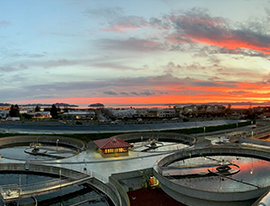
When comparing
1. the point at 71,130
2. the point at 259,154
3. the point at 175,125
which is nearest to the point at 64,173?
the point at 259,154

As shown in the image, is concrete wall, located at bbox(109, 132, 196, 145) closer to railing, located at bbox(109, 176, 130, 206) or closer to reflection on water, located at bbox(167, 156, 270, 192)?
reflection on water, located at bbox(167, 156, 270, 192)

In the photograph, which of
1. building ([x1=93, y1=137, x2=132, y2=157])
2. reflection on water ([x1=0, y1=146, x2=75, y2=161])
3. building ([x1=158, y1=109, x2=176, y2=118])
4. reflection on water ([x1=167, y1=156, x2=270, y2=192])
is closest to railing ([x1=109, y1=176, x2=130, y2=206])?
reflection on water ([x1=167, y1=156, x2=270, y2=192])

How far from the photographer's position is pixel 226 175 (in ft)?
94.2

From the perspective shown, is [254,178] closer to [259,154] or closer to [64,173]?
[259,154]

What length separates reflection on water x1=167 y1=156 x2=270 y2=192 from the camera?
25.0 metres

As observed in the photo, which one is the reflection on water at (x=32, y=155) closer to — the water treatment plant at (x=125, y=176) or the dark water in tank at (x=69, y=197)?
the water treatment plant at (x=125, y=176)

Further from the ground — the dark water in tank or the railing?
the railing

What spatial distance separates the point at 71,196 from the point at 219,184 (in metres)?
16.4

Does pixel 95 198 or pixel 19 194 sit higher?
pixel 19 194

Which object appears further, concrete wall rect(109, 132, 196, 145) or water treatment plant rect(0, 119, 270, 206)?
concrete wall rect(109, 132, 196, 145)

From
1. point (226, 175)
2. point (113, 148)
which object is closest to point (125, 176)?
point (113, 148)

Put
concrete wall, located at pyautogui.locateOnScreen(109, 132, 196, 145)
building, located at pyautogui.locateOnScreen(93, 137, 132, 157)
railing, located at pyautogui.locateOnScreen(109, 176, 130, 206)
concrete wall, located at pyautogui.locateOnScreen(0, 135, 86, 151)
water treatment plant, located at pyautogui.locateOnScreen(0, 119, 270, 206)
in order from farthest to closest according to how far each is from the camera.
A: 1. concrete wall, located at pyautogui.locateOnScreen(109, 132, 196, 145)
2. concrete wall, located at pyautogui.locateOnScreen(0, 135, 86, 151)
3. building, located at pyautogui.locateOnScreen(93, 137, 132, 157)
4. water treatment plant, located at pyautogui.locateOnScreen(0, 119, 270, 206)
5. railing, located at pyautogui.locateOnScreen(109, 176, 130, 206)

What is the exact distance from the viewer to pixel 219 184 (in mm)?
25578

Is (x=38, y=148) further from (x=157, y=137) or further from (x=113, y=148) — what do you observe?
(x=157, y=137)
